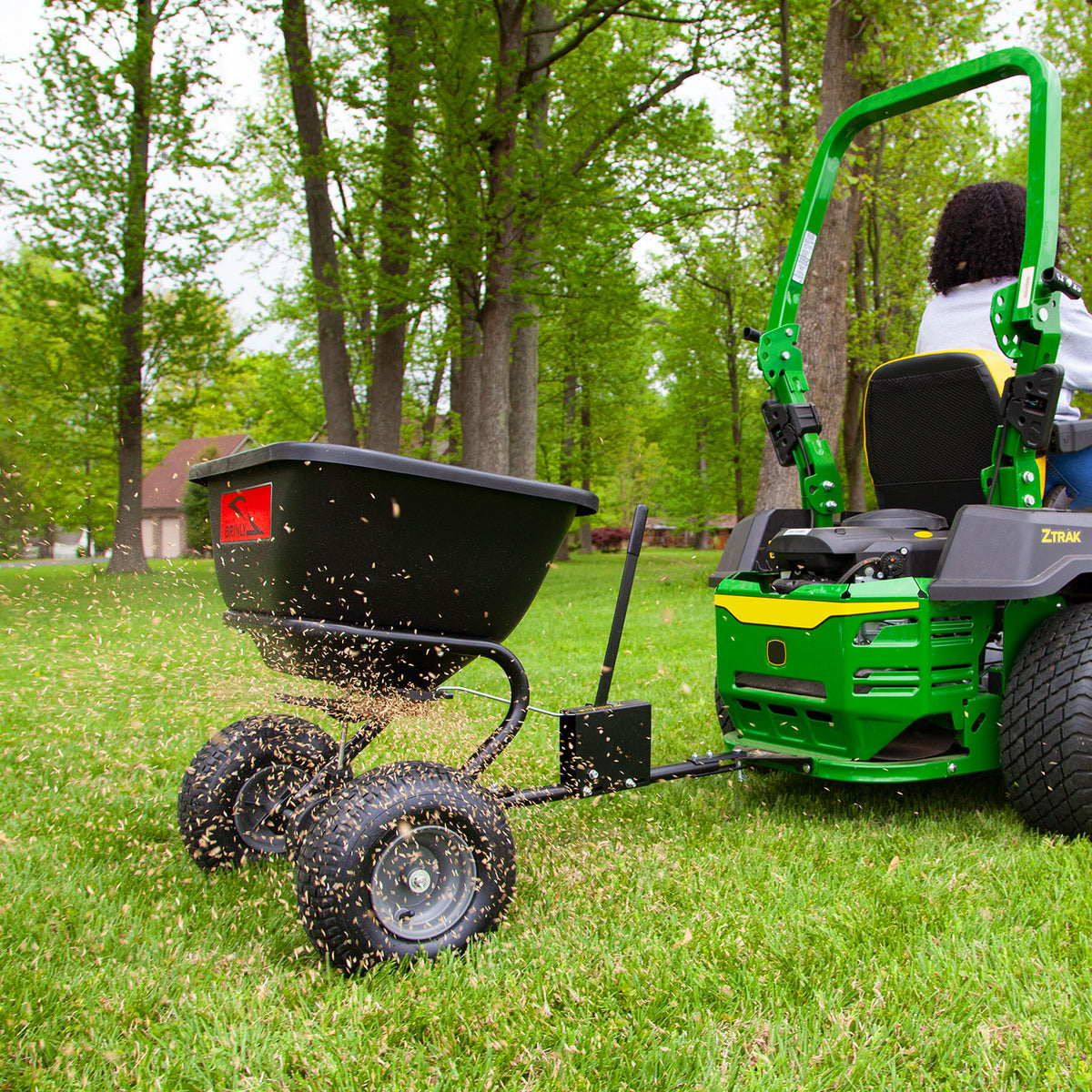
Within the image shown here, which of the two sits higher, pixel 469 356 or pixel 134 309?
pixel 134 309

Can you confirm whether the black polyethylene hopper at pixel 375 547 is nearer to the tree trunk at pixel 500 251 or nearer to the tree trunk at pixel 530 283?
the tree trunk at pixel 500 251

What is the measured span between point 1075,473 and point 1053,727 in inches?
35.9

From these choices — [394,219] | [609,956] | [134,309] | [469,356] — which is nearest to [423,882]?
[609,956]

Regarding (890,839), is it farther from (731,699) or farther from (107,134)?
(107,134)

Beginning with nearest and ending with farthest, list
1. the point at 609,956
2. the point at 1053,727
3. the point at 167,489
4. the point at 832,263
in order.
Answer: the point at 609,956 < the point at 1053,727 < the point at 832,263 < the point at 167,489

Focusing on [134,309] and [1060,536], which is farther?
[134,309]

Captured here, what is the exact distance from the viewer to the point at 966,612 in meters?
2.94

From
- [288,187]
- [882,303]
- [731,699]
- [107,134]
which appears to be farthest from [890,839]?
[288,187]

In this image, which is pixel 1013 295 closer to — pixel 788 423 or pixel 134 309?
pixel 788 423

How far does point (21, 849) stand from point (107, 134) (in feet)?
48.0

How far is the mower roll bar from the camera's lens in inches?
113

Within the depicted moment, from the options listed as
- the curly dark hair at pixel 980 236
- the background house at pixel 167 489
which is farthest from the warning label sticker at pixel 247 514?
the background house at pixel 167 489

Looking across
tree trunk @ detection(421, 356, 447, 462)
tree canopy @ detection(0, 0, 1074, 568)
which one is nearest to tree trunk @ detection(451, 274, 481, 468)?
tree canopy @ detection(0, 0, 1074, 568)

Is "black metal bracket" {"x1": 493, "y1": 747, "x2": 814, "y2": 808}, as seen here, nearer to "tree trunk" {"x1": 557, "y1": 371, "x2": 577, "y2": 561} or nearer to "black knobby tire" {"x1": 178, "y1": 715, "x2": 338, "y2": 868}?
"black knobby tire" {"x1": 178, "y1": 715, "x2": 338, "y2": 868}
